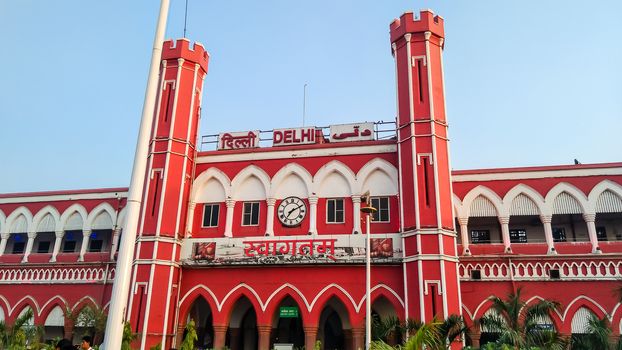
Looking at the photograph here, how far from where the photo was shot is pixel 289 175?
2200 cm

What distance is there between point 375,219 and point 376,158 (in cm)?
267

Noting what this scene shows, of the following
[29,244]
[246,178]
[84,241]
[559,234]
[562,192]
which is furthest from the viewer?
[29,244]

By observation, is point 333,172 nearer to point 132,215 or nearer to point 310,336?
point 310,336

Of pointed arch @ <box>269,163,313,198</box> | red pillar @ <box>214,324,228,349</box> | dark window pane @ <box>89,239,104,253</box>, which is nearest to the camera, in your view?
red pillar @ <box>214,324,228,349</box>

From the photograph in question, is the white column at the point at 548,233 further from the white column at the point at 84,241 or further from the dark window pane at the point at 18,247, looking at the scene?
the dark window pane at the point at 18,247

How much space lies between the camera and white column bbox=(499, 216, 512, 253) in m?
20.3

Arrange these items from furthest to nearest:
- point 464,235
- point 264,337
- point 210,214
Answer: point 210,214 → point 464,235 → point 264,337

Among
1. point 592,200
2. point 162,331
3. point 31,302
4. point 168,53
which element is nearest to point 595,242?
point 592,200

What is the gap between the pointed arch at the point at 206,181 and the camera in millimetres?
22312

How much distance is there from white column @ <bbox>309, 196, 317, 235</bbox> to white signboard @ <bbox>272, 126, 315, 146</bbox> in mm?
2943

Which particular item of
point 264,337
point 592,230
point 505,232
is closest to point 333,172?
point 264,337

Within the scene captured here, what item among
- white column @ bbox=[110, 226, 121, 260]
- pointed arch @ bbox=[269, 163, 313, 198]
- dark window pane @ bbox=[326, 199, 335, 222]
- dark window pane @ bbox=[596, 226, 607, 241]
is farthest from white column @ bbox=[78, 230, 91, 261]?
dark window pane @ bbox=[596, 226, 607, 241]

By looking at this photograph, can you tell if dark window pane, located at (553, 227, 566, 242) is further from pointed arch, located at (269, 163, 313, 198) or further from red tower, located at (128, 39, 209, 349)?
red tower, located at (128, 39, 209, 349)

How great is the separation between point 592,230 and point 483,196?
4399 mm
